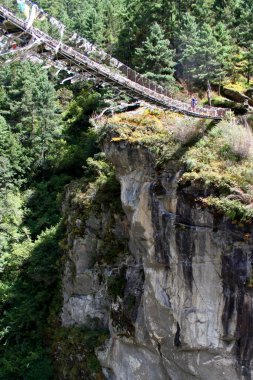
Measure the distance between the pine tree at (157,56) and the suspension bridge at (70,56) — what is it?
12717 mm

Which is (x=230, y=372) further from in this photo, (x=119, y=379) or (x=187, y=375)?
(x=119, y=379)

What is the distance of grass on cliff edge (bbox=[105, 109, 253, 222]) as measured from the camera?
1714 cm

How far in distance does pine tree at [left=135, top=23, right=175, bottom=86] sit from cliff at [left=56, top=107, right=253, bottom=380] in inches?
542

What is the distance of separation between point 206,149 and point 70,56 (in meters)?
6.23

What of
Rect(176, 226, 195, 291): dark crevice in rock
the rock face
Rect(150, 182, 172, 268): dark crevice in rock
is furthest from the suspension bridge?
Rect(176, 226, 195, 291): dark crevice in rock

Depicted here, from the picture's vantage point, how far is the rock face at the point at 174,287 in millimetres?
17438

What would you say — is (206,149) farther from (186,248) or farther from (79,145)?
(79,145)

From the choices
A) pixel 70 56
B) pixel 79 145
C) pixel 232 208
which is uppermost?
pixel 79 145

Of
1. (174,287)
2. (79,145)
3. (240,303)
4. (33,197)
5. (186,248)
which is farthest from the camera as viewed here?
(79,145)

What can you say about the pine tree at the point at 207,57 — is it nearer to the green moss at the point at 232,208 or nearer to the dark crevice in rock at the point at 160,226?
the dark crevice in rock at the point at 160,226

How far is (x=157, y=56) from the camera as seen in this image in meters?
35.8

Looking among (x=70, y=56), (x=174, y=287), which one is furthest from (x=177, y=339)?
(x=70, y=56)

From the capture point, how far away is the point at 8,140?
132 ft

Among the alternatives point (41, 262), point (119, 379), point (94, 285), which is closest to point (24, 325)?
point (41, 262)
